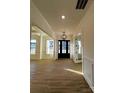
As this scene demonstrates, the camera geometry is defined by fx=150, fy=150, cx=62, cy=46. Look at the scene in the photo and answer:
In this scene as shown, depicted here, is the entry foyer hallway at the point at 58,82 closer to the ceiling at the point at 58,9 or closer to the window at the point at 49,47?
the ceiling at the point at 58,9

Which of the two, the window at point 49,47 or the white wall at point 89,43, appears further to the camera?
the window at point 49,47

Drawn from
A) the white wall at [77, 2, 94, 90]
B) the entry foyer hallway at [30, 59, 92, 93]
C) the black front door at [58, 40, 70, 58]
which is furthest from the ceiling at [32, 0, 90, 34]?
the black front door at [58, 40, 70, 58]

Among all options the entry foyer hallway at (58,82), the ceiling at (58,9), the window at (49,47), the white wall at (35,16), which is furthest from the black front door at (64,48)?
the white wall at (35,16)

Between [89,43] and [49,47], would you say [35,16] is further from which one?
[49,47]

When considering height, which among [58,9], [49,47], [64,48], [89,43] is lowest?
[64,48]

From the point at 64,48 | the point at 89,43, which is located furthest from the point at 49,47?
the point at 89,43

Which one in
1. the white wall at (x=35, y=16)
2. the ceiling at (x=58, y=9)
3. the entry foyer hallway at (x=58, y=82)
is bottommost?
the entry foyer hallway at (x=58, y=82)

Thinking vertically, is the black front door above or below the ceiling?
below

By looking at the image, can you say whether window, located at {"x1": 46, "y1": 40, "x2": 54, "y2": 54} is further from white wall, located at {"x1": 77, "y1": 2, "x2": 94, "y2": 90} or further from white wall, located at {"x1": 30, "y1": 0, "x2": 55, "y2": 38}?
white wall, located at {"x1": 77, "y1": 2, "x2": 94, "y2": 90}

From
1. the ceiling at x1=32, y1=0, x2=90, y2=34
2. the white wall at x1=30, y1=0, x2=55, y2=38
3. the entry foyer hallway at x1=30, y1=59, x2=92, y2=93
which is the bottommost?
the entry foyer hallway at x1=30, y1=59, x2=92, y2=93
